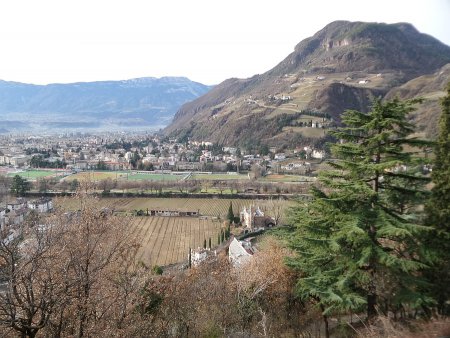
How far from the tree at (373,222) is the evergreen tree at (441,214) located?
32 centimetres

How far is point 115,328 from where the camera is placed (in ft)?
25.2

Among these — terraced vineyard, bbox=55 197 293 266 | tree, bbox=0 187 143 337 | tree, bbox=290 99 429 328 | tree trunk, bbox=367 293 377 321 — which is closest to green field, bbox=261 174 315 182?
terraced vineyard, bbox=55 197 293 266

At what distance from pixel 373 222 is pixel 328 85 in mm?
117552

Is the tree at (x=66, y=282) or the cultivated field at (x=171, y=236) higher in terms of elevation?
the tree at (x=66, y=282)

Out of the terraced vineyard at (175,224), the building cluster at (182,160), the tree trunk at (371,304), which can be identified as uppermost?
the tree trunk at (371,304)

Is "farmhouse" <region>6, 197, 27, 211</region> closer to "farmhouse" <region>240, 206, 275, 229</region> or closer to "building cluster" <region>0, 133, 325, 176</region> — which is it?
"farmhouse" <region>240, 206, 275, 229</region>

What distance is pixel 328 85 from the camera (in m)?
119

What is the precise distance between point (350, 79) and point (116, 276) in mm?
141131

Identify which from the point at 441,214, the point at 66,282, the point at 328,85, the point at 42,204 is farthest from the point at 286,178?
the point at 328,85

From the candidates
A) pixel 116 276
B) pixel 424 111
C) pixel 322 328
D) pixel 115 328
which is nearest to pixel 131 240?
pixel 116 276

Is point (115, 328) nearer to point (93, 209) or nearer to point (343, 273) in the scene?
point (93, 209)

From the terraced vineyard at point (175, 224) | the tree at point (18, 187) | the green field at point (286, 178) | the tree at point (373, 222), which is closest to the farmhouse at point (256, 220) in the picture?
the terraced vineyard at point (175, 224)

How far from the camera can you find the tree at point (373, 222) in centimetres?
835

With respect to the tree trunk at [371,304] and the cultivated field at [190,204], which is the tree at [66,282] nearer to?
the tree trunk at [371,304]
